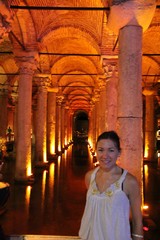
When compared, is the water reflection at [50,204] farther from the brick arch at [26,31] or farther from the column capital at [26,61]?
the brick arch at [26,31]

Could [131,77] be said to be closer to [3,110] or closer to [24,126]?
[24,126]

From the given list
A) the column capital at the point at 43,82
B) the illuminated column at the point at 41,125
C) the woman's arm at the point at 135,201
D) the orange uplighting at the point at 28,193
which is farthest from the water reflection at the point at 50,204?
the column capital at the point at 43,82

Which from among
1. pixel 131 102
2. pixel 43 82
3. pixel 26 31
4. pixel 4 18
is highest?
pixel 26 31

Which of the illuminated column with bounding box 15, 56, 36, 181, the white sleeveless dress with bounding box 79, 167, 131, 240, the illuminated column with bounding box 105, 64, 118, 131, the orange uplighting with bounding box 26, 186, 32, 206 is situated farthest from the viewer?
the illuminated column with bounding box 105, 64, 118, 131

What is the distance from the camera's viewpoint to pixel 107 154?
2004 mm

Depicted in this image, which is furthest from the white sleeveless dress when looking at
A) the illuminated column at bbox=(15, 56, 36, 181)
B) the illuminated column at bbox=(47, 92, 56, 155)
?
the illuminated column at bbox=(47, 92, 56, 155)

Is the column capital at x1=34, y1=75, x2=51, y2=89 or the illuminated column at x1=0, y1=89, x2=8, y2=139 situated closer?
the column capital at x1=34, y1=75, x2=51, y2=89

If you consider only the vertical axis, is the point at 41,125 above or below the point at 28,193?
above

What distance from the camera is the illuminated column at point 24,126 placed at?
8789 millimetres

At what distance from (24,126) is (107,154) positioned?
23.2ft

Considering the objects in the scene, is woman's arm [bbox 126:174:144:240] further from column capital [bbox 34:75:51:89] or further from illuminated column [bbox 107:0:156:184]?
column capital [bbox 34:75:51:89]

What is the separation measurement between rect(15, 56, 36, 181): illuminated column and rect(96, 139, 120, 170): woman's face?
7029 millimetres

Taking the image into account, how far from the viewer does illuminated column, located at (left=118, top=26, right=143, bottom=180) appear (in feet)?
14.3

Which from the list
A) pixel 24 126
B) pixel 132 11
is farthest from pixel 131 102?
pixel 24 126
